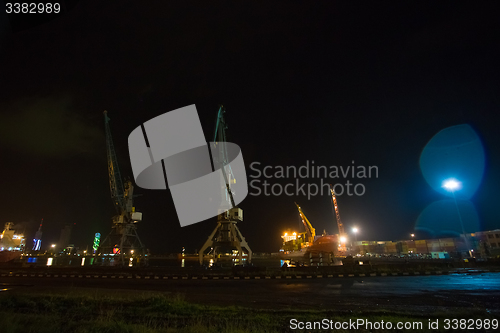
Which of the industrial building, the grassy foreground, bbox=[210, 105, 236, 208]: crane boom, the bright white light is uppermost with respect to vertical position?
bbox=[210, 105, 236, 208]: crane boom

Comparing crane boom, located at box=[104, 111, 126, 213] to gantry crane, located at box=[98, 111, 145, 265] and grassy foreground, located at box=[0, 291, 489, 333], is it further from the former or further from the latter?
grassy foreground, located at box=[0, 291, 489, 333]

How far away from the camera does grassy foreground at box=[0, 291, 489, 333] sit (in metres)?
5.92

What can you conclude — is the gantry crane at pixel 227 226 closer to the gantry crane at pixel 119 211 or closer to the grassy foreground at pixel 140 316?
the gantry crane at pixel 119 211

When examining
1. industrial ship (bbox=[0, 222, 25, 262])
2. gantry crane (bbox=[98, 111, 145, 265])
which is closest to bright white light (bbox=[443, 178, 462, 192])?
gantry crane (bbox=[98, 111, 145, 265])

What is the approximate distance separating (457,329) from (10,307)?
44.0ft

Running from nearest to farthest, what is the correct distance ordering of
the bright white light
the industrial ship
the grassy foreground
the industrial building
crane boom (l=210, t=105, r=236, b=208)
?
the grassy foreground → the bright white light → crane boom (l=210, t=105, r=236, b=208) → the industrial building → the industrial ship

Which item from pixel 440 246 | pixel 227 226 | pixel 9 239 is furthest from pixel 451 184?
pixel 9 239

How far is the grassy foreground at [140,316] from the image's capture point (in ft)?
19.4

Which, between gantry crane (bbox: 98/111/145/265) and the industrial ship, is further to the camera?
the industrial ship

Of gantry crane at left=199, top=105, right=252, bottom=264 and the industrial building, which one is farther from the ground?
gantry crane at left=199, top=105, right=252, bottom=264

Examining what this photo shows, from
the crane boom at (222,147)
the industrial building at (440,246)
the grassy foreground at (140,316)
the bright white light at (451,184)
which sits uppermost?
the crane boom at (222,147)

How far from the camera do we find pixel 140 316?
7.69 meters

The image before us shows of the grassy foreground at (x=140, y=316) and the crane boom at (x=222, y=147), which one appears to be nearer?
the grassy foreground at (x=140, y=316)

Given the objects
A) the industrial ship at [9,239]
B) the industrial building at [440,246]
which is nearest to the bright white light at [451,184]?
the industrial building at [440,246]
